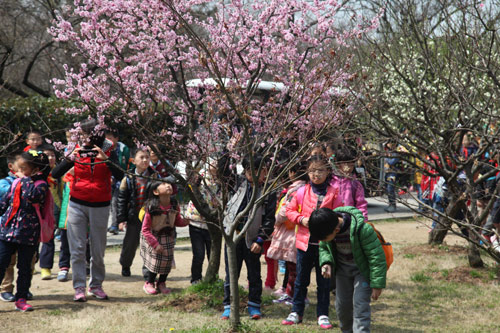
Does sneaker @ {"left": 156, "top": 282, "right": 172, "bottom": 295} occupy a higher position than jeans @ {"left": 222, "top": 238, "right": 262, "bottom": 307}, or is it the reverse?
jeans @ {"left": 222, "top": 238, "right": 262, "bottom": 307}

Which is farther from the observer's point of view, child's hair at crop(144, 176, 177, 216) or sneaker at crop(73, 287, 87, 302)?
child's hair at crop(144, 176, 177, 216)

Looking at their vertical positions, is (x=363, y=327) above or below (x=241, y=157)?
below

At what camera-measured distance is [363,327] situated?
4605 mm

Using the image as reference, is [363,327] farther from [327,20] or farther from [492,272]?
[327,20]

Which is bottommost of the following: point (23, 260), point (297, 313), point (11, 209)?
point (297, 313)

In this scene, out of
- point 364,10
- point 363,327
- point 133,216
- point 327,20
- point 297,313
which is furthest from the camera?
point 364,10

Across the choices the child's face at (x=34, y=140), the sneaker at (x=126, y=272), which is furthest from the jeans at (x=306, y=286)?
the child's face at (x=34, y=140)

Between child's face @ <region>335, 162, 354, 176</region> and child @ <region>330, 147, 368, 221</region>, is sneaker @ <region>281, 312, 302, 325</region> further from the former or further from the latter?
child's face @ <region>335, 162, 354, 176</region>

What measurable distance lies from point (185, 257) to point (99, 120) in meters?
3.57

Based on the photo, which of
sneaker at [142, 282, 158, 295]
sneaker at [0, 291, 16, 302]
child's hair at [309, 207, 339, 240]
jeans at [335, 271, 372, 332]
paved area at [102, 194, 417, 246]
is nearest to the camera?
child's hair at [309, 207, 339, 240]

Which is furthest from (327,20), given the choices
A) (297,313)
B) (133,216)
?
(297,313)

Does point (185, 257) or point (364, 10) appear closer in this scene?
point (185, 257)

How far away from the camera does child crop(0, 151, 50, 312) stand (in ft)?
19.2

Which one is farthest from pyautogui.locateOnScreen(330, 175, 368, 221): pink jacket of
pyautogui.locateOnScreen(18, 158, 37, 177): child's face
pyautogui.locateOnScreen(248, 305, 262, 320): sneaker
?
pyautogui.locateOnScreen(18, 158, 37, 177): child's face
